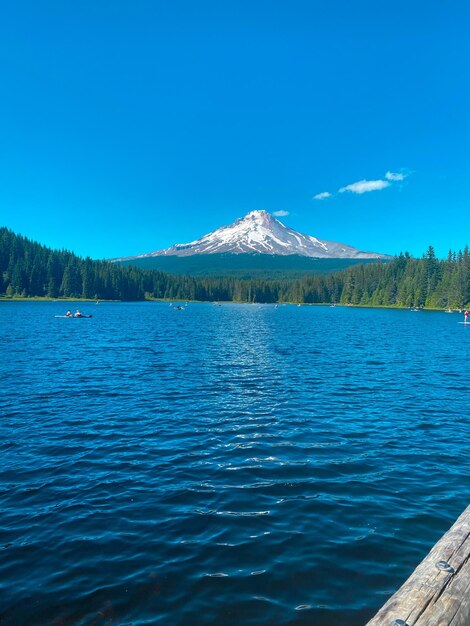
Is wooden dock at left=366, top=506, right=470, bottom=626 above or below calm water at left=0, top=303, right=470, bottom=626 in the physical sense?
above

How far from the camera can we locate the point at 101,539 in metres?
12.8

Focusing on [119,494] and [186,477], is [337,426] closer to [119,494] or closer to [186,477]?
[186,477]

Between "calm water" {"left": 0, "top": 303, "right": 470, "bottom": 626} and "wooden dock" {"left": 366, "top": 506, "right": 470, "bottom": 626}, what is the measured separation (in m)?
2.91

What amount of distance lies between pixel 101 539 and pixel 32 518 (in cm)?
300

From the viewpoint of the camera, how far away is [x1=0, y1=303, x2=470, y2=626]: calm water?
10.4 m

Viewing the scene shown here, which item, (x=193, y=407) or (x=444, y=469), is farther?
(x=193, y=407)

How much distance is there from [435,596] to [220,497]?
970cm

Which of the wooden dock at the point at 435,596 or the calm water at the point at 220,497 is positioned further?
the calm water at the point at 220,497

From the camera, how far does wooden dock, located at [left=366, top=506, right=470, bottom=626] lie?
21.7 feet

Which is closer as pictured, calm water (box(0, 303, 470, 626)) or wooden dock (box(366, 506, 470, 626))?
wooden dock (box(366, 506, 470, 626))

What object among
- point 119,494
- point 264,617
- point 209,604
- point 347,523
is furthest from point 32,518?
point 347,523

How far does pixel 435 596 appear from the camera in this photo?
23.3 feet

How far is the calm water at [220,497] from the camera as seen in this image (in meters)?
10.4

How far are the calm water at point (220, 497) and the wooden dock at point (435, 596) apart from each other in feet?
9.53
